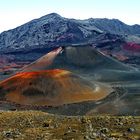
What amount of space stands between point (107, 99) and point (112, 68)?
67912 mm

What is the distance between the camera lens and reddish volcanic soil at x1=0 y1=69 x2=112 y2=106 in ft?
445

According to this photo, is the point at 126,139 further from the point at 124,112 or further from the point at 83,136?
the point at 124,112

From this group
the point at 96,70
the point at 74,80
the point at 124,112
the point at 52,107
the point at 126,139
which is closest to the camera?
the point at 126,139

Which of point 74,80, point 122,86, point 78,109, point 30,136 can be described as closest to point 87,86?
point 74,80

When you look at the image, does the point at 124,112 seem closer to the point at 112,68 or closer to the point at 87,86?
the point at 87,86

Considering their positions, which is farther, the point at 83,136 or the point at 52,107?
the point at 52,107

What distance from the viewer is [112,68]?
196m

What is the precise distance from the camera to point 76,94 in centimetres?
13838

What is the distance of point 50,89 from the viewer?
14362 centimetres

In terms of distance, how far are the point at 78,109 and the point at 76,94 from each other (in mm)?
21017

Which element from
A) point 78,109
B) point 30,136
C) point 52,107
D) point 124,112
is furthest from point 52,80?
point 30,136

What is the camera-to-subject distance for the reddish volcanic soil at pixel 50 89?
445ft

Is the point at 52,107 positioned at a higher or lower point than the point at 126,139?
lower

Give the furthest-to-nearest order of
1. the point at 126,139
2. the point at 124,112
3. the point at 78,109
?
the point at 78,109
the point at 124,112
the point at 126,139
